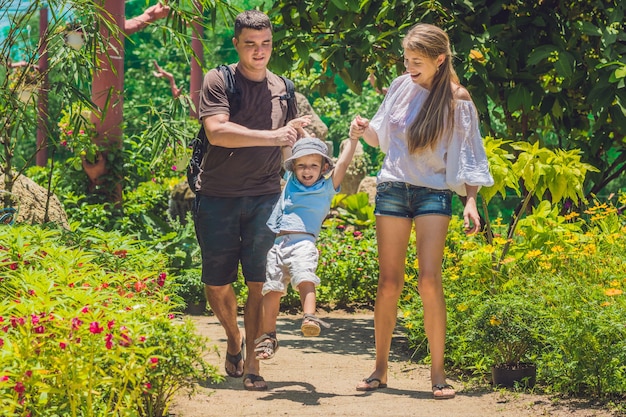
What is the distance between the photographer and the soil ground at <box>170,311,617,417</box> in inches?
183

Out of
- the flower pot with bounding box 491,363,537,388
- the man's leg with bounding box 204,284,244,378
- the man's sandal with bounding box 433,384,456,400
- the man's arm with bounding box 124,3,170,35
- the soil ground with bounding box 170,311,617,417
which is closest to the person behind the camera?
the soil ground with bounding box 170,311,617,417

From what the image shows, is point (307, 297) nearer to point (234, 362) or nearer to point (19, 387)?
point (234, 362)

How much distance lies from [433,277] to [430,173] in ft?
1.68

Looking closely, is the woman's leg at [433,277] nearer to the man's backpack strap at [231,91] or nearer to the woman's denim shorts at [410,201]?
the woman's denim shorts at [410,201]

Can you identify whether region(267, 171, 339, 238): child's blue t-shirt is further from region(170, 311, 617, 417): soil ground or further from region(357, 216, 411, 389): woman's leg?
region(170, 311, 617, 417): soil ground

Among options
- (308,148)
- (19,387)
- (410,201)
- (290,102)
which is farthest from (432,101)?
(19,387)

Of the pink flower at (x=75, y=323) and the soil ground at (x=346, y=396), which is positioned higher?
the pink flower at (x=75, y=323)

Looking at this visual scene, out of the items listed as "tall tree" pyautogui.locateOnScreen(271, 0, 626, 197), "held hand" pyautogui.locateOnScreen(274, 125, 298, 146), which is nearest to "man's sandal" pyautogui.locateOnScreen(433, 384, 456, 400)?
"held hand" pyautogui.locateOnScreen(274, 125, 298, 146)

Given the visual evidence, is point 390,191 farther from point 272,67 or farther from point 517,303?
point 272,67

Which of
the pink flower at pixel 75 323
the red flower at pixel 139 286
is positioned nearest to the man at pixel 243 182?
the red flower at pixel 139 286

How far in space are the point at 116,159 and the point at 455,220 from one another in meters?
3.88

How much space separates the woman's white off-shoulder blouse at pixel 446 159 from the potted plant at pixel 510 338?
70 centimetres

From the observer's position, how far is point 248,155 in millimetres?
5129

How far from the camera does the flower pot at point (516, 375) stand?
5137 mm
